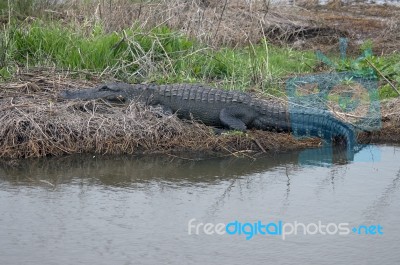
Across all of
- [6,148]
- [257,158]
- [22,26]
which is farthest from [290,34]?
[6,148]

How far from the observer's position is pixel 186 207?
6.23m

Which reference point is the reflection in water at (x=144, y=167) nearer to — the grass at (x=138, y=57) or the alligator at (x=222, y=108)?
the alligator at (x=222, y=108)

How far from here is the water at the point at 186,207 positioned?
17.5 ft

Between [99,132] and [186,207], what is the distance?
1.72 m

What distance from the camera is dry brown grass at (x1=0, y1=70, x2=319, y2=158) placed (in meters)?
7.51

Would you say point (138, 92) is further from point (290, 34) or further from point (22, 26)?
point (290, 34)

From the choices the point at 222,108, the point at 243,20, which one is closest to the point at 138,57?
the point at 222,108

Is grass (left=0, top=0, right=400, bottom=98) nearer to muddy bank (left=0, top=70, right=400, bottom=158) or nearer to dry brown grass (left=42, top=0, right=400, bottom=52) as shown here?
dry brown grass (left=42, top=0, right=400, bottom=52)

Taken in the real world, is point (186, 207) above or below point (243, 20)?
below

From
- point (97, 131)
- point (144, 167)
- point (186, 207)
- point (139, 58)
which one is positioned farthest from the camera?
point (139, 58)

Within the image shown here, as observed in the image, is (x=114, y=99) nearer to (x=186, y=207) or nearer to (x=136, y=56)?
(x=136, y=56)

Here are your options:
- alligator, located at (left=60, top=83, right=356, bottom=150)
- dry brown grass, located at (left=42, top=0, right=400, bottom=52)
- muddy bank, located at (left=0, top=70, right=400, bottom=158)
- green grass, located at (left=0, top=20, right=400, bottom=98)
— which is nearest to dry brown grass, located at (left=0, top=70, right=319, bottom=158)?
muddy bank, located at (left=0, top=70, right=400, bottom=158)

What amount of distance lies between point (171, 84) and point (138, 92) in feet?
1.41

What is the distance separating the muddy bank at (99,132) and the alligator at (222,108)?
117mm
